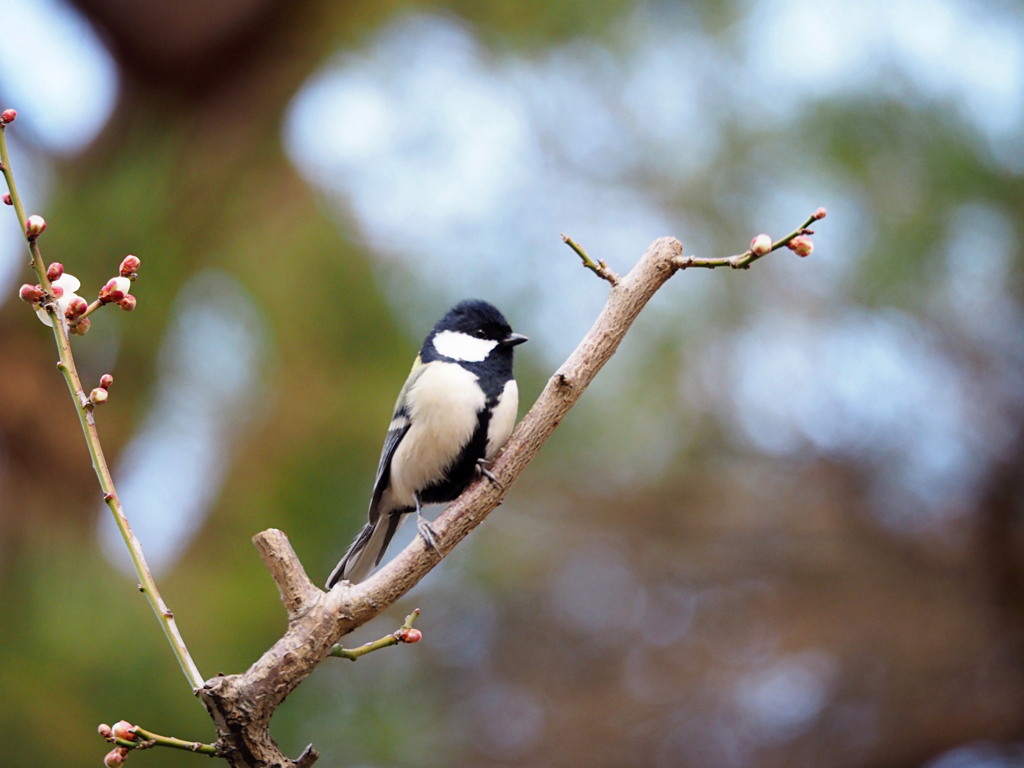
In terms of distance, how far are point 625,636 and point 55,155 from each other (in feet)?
6.58

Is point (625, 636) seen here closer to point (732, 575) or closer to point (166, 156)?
point (732, 575)

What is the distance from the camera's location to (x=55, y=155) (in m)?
2.52

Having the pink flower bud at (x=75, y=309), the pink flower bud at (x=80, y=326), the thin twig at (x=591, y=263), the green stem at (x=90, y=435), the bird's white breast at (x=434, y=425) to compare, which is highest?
the bird's white breast at (x=434, y=425)

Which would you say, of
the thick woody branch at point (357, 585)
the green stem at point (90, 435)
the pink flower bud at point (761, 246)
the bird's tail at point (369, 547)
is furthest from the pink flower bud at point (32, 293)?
the bird's tail at point (369, 547)

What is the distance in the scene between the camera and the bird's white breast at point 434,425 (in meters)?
1.71

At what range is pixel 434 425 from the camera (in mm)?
1727

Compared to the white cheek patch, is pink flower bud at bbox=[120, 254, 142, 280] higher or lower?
lower

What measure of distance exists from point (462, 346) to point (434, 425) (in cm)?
20

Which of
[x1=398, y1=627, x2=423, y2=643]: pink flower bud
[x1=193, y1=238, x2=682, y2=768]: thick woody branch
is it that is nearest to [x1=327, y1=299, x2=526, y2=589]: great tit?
[x1=193, y1=238, x2=682, y2=768]: thick woody branch

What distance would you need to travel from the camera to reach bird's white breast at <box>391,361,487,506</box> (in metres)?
1.71

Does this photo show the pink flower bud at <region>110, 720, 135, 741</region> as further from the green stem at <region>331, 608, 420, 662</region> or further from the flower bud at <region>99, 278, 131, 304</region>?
the flower bud at <region>99, 278, 131, 304</region>

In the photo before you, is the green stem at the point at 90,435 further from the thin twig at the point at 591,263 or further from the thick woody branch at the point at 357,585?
the thin twig at the point at 591,263

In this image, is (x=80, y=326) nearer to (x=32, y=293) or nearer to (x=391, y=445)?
(x=32, y=293)

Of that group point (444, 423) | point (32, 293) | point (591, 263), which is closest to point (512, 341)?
point (444, 423)
